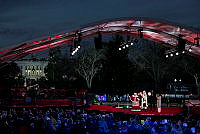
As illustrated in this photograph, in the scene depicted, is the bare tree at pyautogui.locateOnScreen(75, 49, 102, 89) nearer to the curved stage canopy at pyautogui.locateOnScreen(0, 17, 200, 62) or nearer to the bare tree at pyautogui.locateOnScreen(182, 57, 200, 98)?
the bare tree at pyautogui.locateOnScreen(182, 57, 200, 98)

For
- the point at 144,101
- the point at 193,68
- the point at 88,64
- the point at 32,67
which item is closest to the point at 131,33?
the point at 144,101

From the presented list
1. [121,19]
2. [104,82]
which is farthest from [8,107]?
[104,82]

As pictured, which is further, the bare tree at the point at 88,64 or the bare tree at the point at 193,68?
the bare tree at the point at 88,64

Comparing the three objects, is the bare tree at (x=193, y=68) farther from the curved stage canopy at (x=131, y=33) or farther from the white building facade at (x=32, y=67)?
the white building facade at (x=32, y=67)

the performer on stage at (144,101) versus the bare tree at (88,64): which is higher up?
the bare tree at (88,64)

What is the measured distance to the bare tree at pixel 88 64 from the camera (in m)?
40.8

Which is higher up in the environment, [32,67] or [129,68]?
[32,67]

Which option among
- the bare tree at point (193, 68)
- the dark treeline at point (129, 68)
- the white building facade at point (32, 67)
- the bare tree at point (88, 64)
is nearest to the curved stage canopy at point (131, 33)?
the bare tree at point (193, 68)

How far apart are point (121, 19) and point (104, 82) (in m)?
25.4

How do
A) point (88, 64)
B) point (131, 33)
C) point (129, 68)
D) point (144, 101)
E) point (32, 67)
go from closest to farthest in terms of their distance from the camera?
point (144, 101), point (131, 33), point (129, 68), point (88, 64), point (32, 67)

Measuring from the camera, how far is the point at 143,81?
43.1m

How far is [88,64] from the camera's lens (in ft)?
137

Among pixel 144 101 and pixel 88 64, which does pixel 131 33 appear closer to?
pixel 144 101

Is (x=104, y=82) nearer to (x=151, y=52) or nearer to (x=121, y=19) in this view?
(x=151, y=52)
